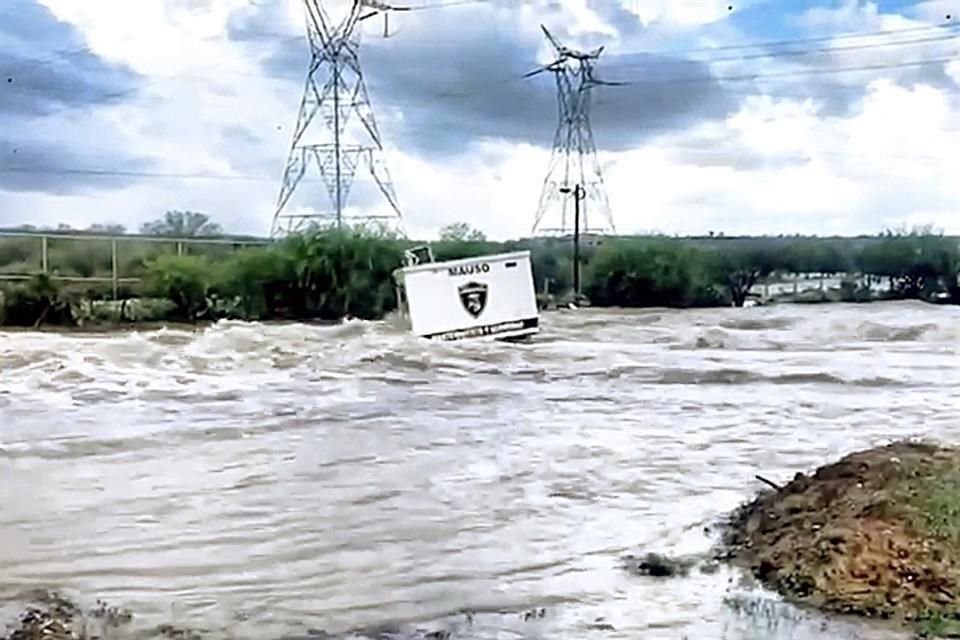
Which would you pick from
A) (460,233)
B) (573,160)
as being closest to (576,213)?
(573,160)

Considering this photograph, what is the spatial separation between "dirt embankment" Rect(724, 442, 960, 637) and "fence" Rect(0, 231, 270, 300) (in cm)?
371

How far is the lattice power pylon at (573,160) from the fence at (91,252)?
4.97 ft

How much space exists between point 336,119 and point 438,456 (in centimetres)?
244

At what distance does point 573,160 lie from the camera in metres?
6.29

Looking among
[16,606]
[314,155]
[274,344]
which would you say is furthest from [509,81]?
[16,606]

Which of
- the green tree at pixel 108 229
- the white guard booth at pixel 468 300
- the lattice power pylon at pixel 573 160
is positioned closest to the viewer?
the green tree at pixel 108 229

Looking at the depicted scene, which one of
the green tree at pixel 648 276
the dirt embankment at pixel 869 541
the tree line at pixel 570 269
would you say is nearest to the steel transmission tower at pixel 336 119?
the tree line at pixel 570 269

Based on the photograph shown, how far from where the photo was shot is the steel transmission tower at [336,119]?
6.32 metres

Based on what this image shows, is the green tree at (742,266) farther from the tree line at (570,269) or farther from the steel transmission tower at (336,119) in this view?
the steel transmission tower at (336,119)

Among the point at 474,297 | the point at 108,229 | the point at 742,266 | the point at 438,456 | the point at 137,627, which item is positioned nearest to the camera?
the point at 137,627

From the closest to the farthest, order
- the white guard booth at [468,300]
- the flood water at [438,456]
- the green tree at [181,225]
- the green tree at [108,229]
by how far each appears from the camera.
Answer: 1. the flood water at [438,456]
2. the green tree at [108,229]
3. the green tree at [181,225]
4. the white guard booth at [468,300]

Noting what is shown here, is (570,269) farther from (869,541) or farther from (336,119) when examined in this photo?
(869,541)

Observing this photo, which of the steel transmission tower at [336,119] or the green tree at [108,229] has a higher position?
the steel transmission tower at [336,119]

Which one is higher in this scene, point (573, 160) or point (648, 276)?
point (573, 160)
